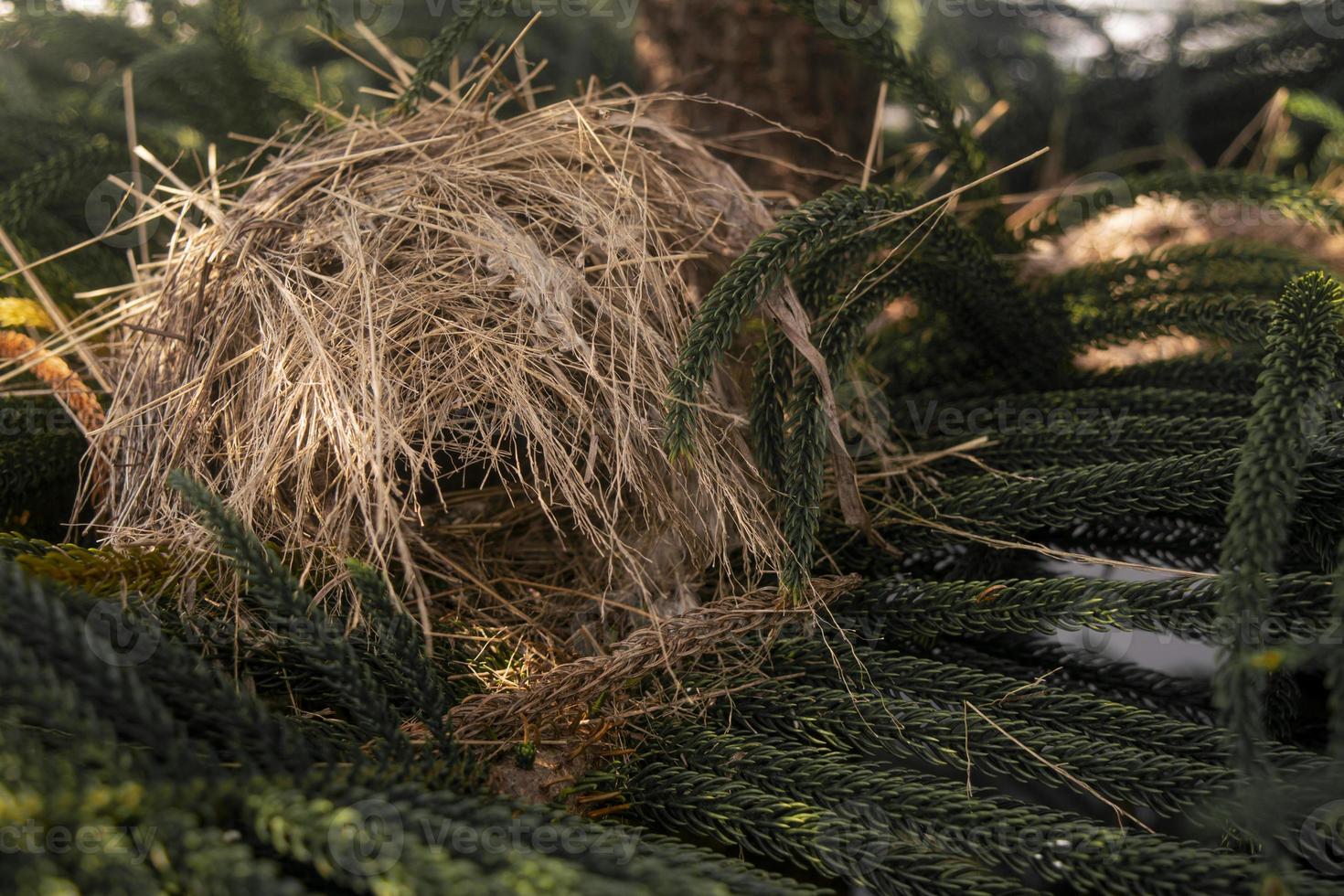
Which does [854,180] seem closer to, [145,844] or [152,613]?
[152,613]

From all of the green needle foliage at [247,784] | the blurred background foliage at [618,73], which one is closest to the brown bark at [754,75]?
the blurred background foliage at [618,73]

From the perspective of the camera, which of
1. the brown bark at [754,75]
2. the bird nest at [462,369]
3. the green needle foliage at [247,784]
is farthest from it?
the brown bark at [754,75]

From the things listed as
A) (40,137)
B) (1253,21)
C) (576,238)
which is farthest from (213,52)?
(1253,21)

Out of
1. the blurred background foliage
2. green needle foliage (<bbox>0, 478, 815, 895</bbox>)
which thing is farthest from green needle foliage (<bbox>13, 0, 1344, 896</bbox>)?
the blurred background foliage

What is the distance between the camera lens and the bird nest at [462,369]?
0.83m

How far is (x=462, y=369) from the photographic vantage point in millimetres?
850

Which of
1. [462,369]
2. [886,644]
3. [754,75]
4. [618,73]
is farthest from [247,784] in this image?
[618,73]

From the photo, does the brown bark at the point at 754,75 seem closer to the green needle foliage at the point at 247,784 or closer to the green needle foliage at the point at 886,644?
the green needle foliage at the point at 886,644

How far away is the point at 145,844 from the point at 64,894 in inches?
1.6

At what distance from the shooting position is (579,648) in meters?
0.89

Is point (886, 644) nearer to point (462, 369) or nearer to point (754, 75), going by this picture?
point (462, 369)

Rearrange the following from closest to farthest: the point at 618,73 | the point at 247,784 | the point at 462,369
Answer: the point at 247,784 < the point at 462,369 < the point at 618,73

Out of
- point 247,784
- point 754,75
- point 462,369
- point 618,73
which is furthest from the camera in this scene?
point 618,73

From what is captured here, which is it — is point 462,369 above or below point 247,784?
above
